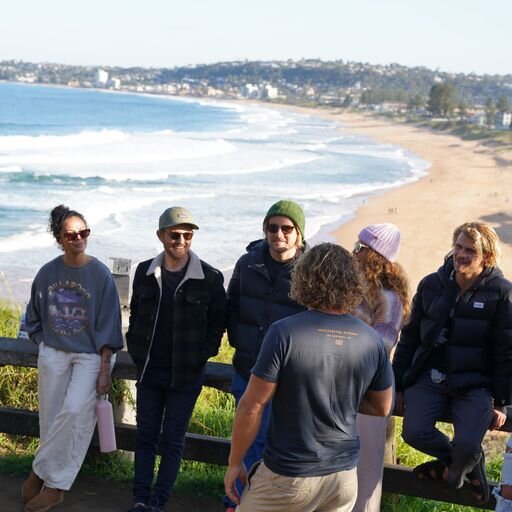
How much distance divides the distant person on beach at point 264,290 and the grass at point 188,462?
1.94 ft

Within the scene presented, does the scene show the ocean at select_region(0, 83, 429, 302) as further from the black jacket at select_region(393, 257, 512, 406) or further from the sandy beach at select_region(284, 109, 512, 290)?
the black jacket at select_region(393, 257, 512, 406)

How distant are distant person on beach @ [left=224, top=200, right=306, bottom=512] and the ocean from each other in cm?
467

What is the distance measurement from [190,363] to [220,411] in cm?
146

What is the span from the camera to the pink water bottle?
4352 mm

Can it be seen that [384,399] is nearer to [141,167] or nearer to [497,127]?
[141,167]

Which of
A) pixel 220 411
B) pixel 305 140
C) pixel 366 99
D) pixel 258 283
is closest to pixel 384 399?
pixel 258 283

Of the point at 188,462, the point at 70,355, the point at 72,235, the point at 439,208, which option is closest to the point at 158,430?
the point at 70,355

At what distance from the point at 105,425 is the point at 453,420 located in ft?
5.59

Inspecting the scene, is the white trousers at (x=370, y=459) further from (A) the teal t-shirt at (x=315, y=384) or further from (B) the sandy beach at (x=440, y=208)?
(B) the sandy beach at (x=440, y=208)

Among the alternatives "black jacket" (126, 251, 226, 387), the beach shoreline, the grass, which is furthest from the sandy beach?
"black jacket" (126, 251, 226, 387)

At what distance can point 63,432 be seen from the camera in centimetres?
429

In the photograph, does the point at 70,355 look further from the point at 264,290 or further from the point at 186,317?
the point at 264,290

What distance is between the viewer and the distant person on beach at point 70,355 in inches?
169

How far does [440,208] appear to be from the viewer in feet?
98.2
